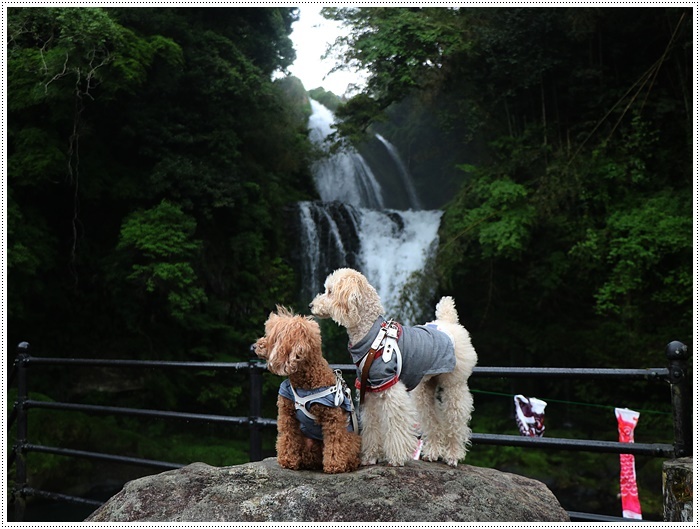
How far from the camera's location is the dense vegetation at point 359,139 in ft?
30.0

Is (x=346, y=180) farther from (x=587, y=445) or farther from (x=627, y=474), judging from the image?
(x=587, y=445)

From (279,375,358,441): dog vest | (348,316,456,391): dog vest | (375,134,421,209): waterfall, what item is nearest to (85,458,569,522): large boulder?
(279,375,358,441): dog vest

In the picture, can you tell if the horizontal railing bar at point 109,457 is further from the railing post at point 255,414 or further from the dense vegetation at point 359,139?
the dense vegetation at point 359,139

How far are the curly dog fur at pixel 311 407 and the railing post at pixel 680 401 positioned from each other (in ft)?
4.98

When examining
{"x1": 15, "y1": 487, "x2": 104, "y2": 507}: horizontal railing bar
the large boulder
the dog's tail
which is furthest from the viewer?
{"x1": 15, "y1": 487, "x2": 104, "y2": 507}: horizontal railing bar

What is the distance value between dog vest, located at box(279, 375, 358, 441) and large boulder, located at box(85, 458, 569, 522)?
183mm

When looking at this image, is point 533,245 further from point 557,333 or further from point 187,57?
point 187,57

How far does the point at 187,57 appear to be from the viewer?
32.9 feet

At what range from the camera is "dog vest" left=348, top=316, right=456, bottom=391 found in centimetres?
267

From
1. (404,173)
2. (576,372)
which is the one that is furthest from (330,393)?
(404,173)

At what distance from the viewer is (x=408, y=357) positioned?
271cm

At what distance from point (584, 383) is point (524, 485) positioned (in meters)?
9.00

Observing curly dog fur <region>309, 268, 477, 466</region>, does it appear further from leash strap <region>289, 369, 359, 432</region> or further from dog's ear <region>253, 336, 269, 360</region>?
dog's ear <region>253, 336, 269, 360</region>

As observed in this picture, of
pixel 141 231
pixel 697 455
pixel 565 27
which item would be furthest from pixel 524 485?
pixel 565 27
